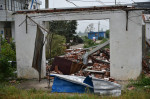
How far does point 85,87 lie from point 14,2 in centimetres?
2420

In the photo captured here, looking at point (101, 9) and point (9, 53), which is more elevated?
point (101, 9)

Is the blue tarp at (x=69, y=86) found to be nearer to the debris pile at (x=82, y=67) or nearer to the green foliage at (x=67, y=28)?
the debris pile at (x=82, y=67)

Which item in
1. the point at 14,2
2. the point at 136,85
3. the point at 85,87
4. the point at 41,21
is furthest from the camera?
the point at 14,2

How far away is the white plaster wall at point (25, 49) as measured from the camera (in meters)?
11.2

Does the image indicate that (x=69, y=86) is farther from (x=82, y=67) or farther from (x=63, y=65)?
(x=82, y=67)

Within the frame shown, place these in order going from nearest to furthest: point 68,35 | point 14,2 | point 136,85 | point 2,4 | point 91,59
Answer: point 136,85, point 91,59, point 2,4, point 14,2, point 68,35

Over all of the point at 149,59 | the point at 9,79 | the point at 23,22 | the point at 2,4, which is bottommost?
the point at 9,79

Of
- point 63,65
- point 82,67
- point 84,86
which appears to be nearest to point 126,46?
point 82,67

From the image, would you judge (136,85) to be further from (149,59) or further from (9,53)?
(9,53)

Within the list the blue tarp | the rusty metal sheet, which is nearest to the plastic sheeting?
the blue tarp

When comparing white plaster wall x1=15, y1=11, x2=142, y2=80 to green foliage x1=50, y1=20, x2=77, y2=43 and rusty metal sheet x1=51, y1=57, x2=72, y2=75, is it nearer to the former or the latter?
rusty metal sheet x1=51, y1=57, x2=72, y2=75

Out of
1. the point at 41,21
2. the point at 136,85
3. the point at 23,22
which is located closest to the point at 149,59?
the point at 136,85

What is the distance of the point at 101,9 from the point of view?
1052 cm

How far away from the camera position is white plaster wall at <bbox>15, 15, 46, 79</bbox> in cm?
1125
